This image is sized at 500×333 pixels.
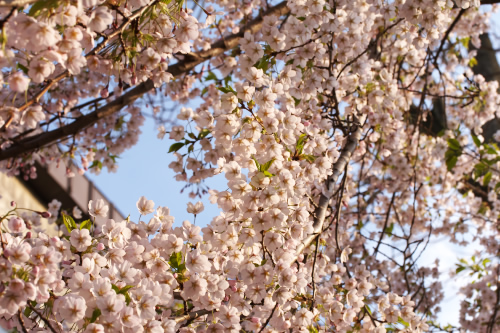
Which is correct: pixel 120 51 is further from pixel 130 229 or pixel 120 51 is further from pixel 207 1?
pixel 207 1

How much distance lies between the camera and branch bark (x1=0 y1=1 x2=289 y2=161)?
9.72ft

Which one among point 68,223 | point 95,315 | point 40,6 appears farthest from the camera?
point 68,223

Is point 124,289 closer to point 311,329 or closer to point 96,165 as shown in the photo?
point 311,329

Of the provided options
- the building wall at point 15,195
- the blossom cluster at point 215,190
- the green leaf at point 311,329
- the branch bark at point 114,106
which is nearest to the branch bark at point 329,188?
the blossom cluster at point 215,190

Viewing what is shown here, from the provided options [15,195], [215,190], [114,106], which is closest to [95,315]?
[215,190]

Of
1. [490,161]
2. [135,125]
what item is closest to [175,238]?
[135,125]

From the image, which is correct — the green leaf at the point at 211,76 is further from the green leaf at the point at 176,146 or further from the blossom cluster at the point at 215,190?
the green leaf at the point at 176,146

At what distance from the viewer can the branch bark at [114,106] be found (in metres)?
2.96

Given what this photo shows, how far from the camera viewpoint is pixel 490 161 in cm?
420

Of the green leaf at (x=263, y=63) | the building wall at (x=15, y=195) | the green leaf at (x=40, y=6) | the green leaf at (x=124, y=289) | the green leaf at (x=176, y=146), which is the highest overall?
the building wall at (x=15, y=195)

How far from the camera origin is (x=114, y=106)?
3217 millimetres

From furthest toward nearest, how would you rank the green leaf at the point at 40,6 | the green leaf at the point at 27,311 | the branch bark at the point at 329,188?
the branch bark at the point at 329,188, the green leaf at the point at 27,311, the green leaf at the point at 40,6

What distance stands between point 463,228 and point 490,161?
1273 millimetres

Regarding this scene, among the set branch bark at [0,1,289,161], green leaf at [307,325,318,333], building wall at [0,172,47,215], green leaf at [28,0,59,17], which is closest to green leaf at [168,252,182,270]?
green leaf at [307,325,318,333]
